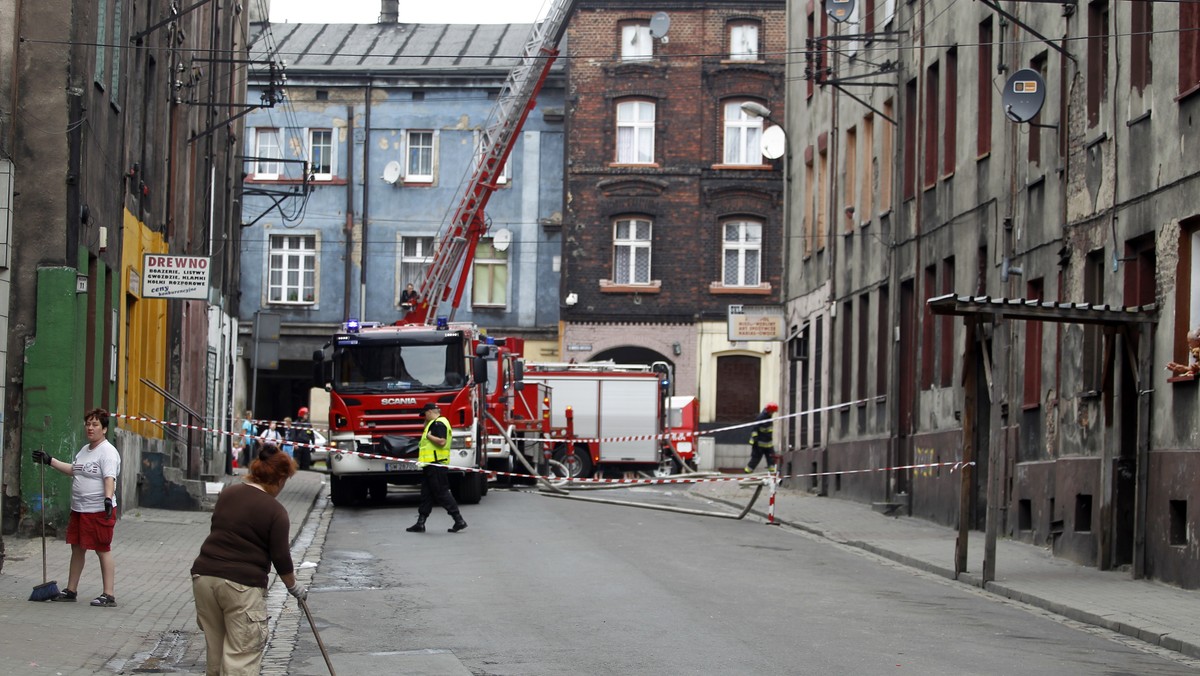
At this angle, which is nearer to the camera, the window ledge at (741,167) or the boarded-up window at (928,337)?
the boarded-up window at (928,337)

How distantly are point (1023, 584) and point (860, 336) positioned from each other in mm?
16164

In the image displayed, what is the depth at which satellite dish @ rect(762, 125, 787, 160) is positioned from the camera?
45.0 meters

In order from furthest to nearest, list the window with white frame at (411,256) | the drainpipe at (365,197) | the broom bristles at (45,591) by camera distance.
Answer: the window with white frame at (411,256)
the drainpipe at (365,197)
the broom bristles at (45,591)

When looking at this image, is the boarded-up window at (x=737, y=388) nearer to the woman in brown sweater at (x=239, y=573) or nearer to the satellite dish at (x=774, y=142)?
the satellite dish at (x=774, y=142)

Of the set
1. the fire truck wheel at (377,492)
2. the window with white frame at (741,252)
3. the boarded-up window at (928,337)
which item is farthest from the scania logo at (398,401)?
the window with white frame at (741,252)

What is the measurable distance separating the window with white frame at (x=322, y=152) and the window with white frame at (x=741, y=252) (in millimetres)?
11362

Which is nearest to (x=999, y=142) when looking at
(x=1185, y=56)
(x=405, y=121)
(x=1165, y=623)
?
(x=1185, y=56)

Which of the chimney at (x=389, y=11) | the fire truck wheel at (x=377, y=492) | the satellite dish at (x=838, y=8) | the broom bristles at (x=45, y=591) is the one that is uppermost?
the chimney at (x=389, y=11)

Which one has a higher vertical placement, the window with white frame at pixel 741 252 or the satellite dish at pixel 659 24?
the satellite dish at pixel 659 24

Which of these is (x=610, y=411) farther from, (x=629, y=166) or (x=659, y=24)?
(x=659, y=24)

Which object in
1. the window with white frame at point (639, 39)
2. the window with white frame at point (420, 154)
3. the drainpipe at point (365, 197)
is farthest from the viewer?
the window with white frame at point (420, 154)

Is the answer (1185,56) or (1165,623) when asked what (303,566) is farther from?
(1185,56)

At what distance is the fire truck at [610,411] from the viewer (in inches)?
1612

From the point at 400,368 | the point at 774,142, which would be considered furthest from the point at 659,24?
the point at 400,368
